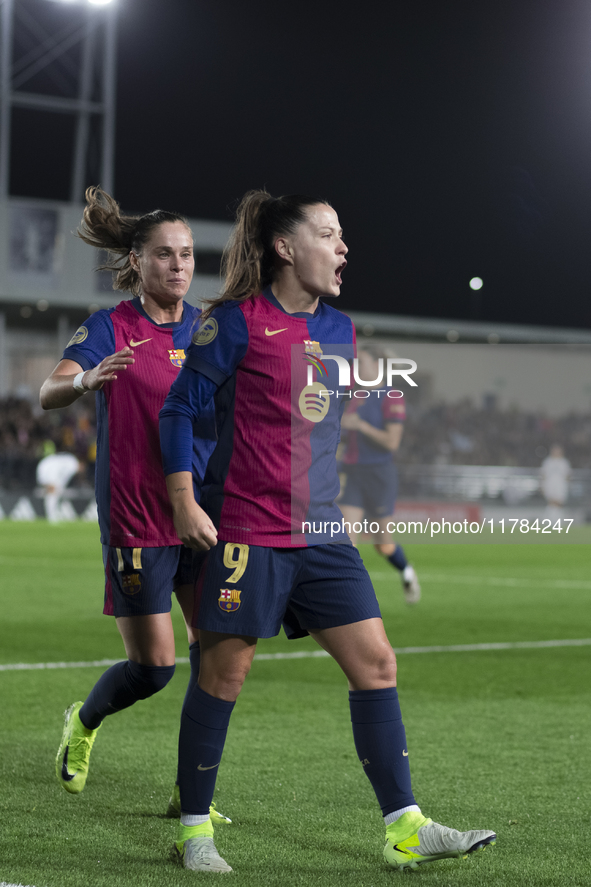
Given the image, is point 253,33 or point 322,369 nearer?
point 322,369

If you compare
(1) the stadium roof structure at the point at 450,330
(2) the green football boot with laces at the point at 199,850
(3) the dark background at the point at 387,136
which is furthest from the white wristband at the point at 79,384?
(1) the stadium roof structure at the point at 450,330

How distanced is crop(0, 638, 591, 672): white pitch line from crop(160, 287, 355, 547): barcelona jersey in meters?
4.27

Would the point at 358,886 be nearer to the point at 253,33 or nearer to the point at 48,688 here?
the point at 48,688

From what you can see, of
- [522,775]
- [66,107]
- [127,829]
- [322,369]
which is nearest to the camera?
[322,369]

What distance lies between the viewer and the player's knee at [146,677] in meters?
4.00

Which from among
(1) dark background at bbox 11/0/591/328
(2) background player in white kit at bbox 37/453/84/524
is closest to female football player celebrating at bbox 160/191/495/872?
(2) background player in white kit at bbox 37/453/84/524

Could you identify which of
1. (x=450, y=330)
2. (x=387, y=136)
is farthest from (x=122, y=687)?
(x=450, y=330)

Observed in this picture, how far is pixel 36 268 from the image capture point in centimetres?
3506

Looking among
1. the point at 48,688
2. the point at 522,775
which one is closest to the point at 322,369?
the point at 522,775

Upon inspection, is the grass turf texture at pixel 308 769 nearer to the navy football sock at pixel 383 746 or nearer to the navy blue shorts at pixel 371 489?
the navy football sock at pixel 383 746

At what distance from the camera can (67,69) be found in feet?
113

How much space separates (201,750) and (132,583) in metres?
0.80

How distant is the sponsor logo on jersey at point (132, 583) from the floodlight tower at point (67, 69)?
96.2 feet

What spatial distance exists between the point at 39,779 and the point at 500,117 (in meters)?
29.0
